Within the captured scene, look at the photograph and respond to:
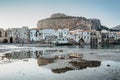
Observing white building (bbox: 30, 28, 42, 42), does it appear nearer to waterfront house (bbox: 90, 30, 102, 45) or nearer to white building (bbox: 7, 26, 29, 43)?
white building (bbox: 7, 26, 29, 43)

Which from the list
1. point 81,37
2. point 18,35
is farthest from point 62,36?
point 18,35

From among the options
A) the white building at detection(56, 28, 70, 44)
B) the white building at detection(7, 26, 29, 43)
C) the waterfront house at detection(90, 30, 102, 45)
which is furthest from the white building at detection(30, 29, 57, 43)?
the waterfront house at detection(90, 30, 102, 45)

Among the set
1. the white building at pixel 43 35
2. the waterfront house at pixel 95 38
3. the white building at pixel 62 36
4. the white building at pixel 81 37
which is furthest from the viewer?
the waterfront house at pixel 95 38

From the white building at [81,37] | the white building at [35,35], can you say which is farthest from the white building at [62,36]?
the white building at [35,35]

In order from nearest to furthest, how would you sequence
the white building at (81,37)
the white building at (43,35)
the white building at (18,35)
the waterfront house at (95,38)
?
the white building at (43,35) → the white building at (81,37) → the white building at (18,35) → the waterfront house at (95,38)

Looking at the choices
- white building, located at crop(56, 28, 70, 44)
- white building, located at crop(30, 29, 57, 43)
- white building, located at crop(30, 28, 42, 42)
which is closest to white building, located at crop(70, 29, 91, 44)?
white building, located at crop(56, 28, 70, 44)

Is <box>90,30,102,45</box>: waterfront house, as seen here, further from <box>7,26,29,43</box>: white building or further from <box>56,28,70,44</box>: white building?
<box>7,26,29,43</box>: white building

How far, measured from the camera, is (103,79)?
22.1 meters

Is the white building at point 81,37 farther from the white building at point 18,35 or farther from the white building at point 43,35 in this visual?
the white building at point 18,35

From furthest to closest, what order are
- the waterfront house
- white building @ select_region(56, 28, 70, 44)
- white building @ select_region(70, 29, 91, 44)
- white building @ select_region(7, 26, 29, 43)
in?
the waterfront house, white building @ select_region(7, 26, 29, 43), white building @ select_region(70, 29, 91, 44), white building @ select_region(56, 28, 70, 44)

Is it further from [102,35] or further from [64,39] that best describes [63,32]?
[102,35]

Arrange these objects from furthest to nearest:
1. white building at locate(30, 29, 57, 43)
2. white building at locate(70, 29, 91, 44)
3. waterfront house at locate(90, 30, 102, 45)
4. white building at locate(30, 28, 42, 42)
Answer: waterfront house at locate(90, 30, 102, 45) < white building at locate(30, 28, 42, 42) < white building at locate(70, 29, 91, 44) < white building at locate(30, 29, 57, 43)

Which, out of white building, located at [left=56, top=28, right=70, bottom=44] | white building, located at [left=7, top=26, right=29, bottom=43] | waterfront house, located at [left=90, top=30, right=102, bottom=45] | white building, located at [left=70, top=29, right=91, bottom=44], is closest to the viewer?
white building, located at [left=56, top=28, right=70, bottom=44]

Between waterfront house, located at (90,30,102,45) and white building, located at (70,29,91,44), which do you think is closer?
white building, located at (70,29,91,44)
